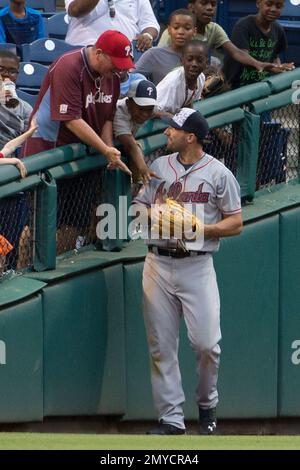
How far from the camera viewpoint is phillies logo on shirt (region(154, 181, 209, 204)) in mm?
6734

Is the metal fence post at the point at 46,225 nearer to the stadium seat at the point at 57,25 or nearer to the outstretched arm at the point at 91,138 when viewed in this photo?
the outstretched arm at the point at 91,138

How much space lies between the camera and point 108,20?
328 inches

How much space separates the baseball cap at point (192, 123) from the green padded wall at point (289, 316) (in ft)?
3.83

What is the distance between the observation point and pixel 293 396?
7.88 meters

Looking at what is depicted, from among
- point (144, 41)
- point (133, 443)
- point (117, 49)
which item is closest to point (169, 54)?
point (144, 41)

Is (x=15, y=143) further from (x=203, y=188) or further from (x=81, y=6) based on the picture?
(x=81, y=6)

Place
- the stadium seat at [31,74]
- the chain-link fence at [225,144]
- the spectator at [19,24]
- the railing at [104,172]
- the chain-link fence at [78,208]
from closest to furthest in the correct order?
the railing at [104,172] → the chain-link fence at [78,208] → the chain-link fence at [225,144] → the stadium seat at [31,74] → the spectator at [19,24]

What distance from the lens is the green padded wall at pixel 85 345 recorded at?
6.71m

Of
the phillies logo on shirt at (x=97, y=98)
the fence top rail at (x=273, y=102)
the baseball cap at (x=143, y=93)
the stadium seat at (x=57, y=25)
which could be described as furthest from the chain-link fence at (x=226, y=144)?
the stadium seat at (x=57, y=25)

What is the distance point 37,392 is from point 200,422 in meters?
0.92

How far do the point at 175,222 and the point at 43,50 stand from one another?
361 cm

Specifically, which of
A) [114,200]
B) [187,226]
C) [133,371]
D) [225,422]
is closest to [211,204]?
[187,226]

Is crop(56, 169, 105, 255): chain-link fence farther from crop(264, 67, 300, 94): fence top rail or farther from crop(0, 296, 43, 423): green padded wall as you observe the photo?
crop(264, 67, 300, 94): fence top rail
